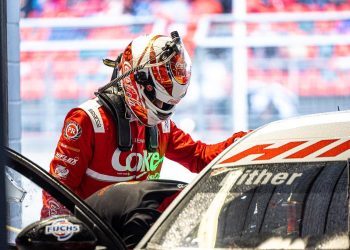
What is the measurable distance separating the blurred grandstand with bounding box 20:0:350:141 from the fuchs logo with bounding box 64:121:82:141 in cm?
519

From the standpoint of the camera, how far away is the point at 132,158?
15.4ft

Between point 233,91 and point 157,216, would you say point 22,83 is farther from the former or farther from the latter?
point 157,216

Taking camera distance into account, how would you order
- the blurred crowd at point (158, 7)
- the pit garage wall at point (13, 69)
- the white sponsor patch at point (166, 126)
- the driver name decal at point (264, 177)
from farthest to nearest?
the blurred crowd at point (158, 7) → the pit garage wall at point (13, 69) → the white sponsor patch at point (166, 126) → the driver name decal at point (264, 177)

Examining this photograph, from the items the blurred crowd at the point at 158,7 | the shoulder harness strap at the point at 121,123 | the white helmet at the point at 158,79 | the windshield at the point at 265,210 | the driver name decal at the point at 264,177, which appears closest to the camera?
the windshield at the point at 265,210

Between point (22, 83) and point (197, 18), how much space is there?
1.83 meters

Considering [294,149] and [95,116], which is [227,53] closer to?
[95,116]

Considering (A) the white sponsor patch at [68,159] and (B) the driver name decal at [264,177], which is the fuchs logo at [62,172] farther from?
(B) the driver name decal at [264,177]

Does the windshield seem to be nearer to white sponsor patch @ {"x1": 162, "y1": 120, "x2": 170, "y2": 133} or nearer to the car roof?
the car roof

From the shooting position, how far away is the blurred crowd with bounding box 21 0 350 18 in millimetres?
9852

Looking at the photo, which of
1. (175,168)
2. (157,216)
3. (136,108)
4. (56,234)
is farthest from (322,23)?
(56,234)

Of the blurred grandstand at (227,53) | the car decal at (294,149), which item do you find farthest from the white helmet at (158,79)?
the blurred grandstand at (227,53)

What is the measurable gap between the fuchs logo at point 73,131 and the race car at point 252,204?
1222 mm

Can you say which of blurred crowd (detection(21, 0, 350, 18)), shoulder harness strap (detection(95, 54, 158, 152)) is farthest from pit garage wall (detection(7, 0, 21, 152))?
shoulder harness strap (detection(95, 54, 158, 152))

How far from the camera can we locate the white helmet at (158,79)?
187 inches
